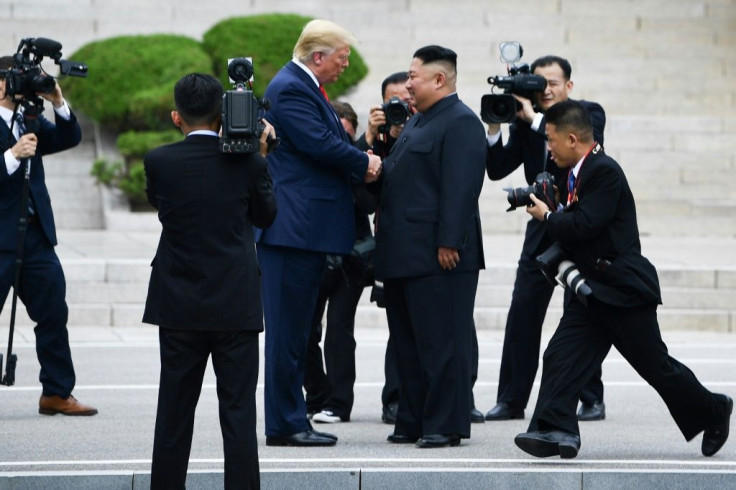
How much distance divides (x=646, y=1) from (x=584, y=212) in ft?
52.9

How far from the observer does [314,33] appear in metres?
7.27

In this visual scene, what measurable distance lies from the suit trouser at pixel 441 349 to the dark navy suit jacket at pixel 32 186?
2.08 m

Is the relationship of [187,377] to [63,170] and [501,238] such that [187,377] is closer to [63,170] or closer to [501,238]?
[501,238]

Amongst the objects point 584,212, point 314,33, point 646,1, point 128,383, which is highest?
point 646,1

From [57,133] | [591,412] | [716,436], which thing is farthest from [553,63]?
[57,133]

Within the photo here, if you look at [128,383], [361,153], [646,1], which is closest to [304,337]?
[361,153]

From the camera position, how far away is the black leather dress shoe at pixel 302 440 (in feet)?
23.4

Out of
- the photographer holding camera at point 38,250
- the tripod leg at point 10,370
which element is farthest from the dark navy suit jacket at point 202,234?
the photographer holding camera at point 38,250

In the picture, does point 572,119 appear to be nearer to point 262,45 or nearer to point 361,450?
point 361,450

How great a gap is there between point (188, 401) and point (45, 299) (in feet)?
7.68

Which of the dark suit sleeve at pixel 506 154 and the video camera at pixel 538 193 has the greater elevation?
the dark suit sleeve at pixel 506 154

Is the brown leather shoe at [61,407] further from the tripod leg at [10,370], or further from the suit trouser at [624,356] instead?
the suit trouser at [624,356]

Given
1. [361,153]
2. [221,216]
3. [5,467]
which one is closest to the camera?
[221,216]

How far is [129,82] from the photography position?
17875 millimetres
